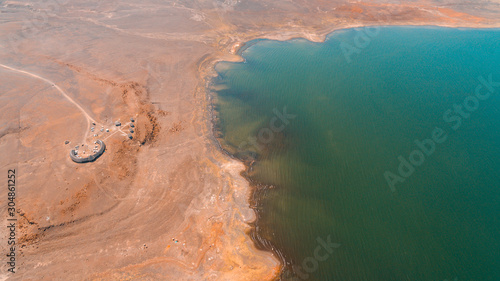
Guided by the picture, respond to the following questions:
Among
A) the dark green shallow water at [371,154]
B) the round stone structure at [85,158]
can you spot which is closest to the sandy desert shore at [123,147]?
the round stone structure at [85,158]

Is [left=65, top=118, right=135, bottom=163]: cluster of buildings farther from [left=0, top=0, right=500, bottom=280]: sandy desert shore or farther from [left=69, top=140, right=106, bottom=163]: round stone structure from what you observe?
[left=0, top=0, right=500, bottom=280]: sandy desert shore

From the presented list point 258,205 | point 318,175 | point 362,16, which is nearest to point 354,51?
point 362,16

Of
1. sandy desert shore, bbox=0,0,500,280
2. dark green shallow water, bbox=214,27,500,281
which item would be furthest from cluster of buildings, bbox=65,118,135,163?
dark green shallow water, bbox=214,27,500,281

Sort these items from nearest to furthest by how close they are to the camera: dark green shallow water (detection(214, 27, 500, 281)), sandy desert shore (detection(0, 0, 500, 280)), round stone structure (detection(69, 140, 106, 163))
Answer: sandy desert shore (detection(0, 0, 500, 280)) < dark green shallow water (detection(214, 27, 500, 281)) < round stone structure (detection(69, 140, 106, 163))

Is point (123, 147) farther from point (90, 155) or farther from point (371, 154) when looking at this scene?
point (371, 154)

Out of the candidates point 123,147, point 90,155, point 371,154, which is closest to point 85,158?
point 90,155

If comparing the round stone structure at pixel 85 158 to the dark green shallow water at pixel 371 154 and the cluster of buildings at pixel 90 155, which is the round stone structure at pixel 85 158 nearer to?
the cluster of buildings at pixel 90 155
